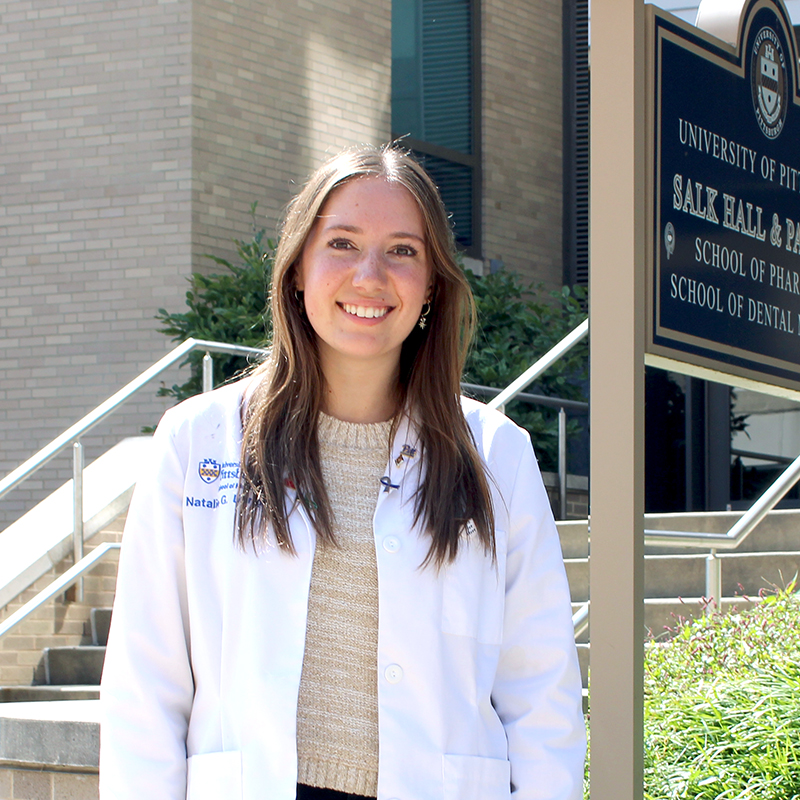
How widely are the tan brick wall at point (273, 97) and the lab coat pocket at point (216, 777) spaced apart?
24.8ft

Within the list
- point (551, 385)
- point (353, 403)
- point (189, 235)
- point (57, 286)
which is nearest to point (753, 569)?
point (551, 385)

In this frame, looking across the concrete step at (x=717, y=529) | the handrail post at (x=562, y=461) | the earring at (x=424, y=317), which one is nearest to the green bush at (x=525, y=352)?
the handrail post at (x=562, y=461)

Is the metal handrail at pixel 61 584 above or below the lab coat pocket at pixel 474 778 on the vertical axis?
above

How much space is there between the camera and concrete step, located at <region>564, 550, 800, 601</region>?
613 cm

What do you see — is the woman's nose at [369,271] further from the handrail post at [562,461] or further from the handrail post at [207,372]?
the handrail post at [562,461]

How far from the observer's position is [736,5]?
118 inches

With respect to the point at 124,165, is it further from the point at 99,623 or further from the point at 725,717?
the point at 725,717

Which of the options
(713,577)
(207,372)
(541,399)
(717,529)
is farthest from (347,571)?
(541,399)

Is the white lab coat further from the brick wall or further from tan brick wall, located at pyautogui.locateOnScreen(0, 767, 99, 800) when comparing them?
the brick wall

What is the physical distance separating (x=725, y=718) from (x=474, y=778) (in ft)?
6.33

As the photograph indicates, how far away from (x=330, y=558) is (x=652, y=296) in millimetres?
924

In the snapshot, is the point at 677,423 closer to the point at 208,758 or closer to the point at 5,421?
the point at 5,421

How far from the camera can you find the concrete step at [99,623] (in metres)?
6.64

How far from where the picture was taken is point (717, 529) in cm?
705
